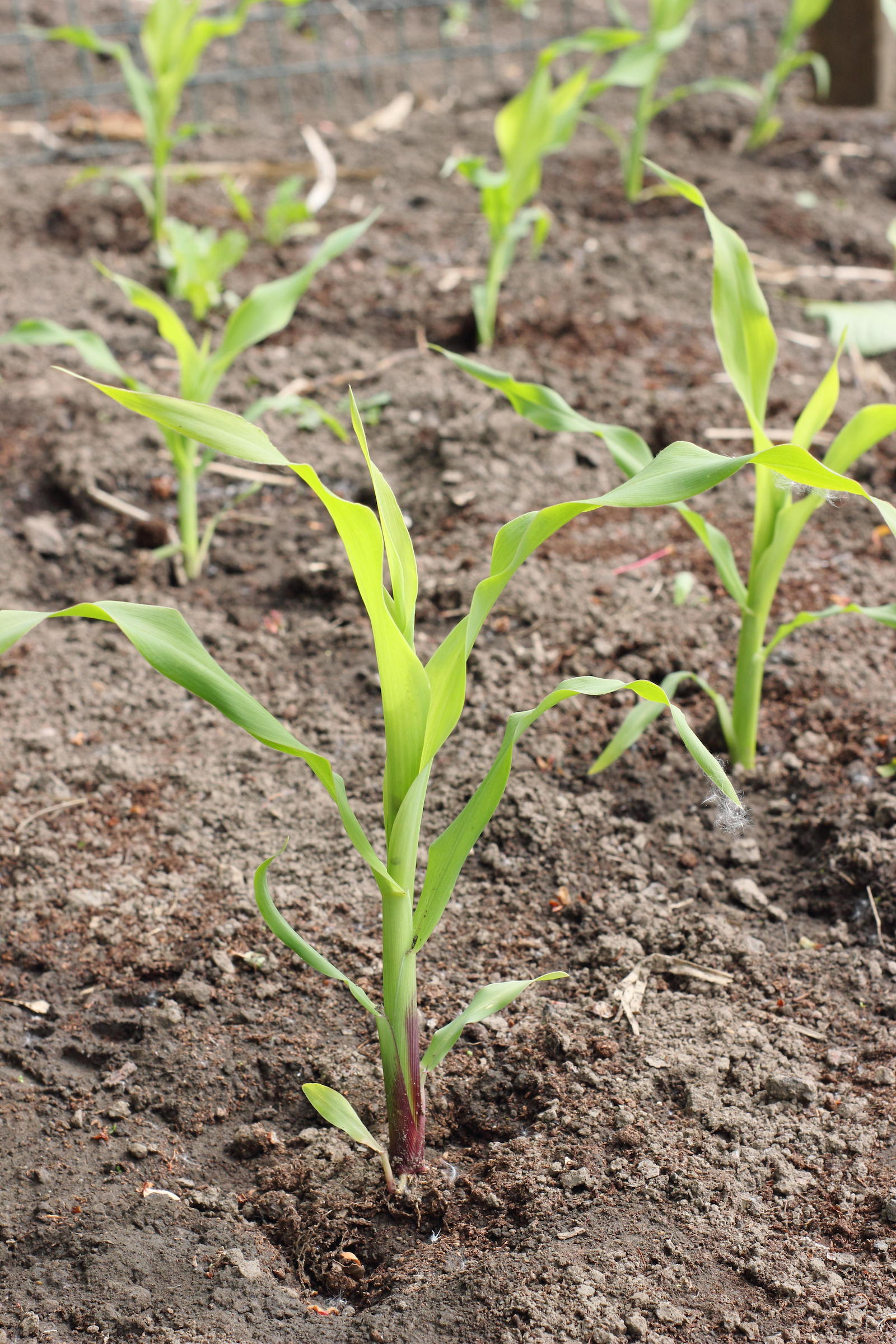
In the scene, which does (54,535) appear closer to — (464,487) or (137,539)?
(137,539)

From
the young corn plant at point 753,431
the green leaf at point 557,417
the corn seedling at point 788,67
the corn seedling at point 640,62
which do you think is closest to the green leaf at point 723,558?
the young corn plant at point 753,431

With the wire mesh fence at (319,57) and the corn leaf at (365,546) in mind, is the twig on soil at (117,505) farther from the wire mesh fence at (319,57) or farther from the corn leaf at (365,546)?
the wire mesh fence at (319,57)

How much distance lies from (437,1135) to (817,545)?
4.93 ft

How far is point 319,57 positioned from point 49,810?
4489 millimetres

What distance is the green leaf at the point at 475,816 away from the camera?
1100 mm

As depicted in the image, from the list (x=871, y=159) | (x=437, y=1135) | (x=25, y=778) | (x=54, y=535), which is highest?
(x=871, y=159)

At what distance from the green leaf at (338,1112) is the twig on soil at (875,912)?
762 mm

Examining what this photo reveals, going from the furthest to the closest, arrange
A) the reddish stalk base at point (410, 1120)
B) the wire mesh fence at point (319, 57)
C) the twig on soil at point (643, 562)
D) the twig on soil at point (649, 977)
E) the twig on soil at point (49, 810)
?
the wire mesh fence at point (319, 57) → the twig on soil at point (643, 562) → the twig on soil at point (49, 810) → the twig on soil at point (649, 977) → the reddish stalk base at point (410, 1120)

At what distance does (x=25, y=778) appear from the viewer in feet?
5.90

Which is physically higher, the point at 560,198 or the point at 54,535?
the point at 560,198

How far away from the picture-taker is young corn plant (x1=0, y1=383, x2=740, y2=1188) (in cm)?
104

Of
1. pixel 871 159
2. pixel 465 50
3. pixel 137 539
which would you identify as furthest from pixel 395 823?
pixel 465 50

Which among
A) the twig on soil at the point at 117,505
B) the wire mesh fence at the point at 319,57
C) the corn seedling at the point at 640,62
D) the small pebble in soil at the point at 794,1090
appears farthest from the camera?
the wire mesh fence at the point at 319,57

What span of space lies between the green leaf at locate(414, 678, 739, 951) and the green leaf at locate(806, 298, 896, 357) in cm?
184
